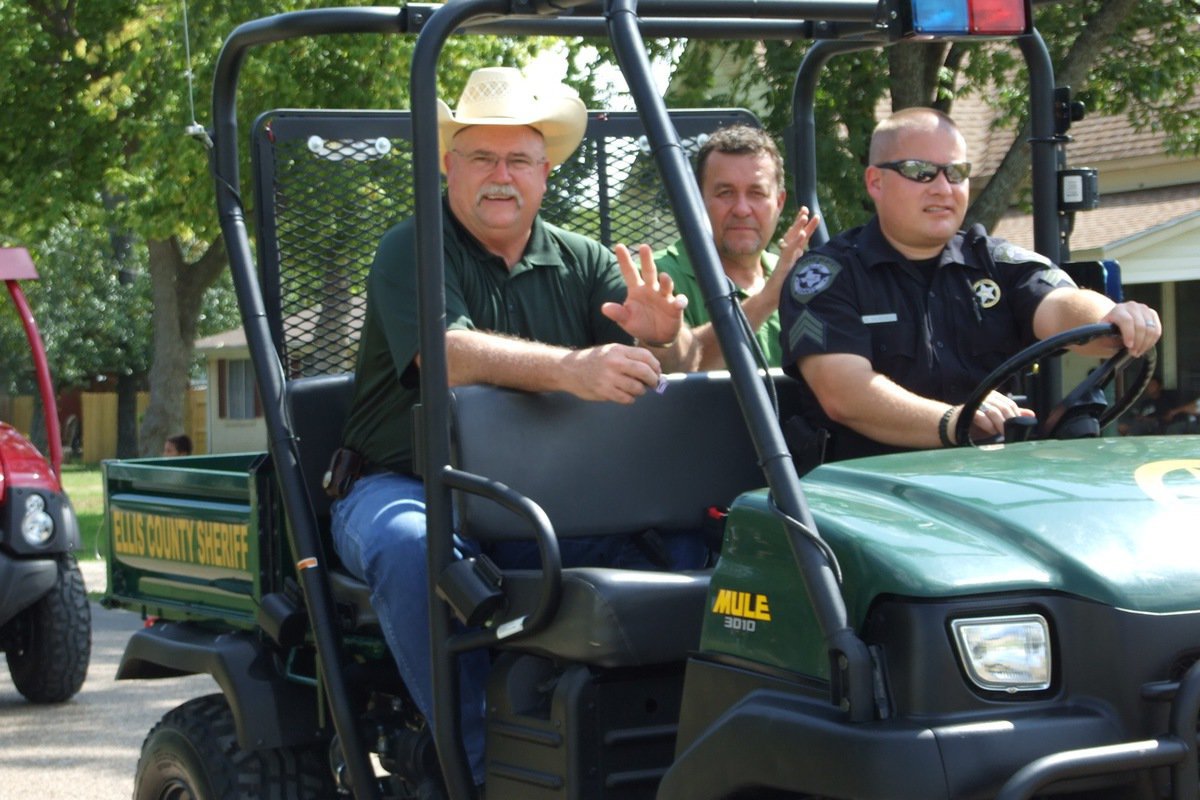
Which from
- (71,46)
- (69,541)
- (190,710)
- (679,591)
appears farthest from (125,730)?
(71,46)

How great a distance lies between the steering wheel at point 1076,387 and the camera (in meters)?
3.00

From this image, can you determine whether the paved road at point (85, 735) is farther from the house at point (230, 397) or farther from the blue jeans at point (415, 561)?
the house at point (230, 397)

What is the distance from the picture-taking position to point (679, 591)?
9.99 ft

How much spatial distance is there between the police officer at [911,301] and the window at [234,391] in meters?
43.3

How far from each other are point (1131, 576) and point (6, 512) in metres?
6.64

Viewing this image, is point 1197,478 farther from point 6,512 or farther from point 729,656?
point 6,512

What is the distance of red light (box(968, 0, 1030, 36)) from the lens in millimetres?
3080

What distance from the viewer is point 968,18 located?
10.1 ft

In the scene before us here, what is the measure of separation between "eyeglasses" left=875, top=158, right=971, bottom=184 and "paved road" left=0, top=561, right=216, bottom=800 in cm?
387

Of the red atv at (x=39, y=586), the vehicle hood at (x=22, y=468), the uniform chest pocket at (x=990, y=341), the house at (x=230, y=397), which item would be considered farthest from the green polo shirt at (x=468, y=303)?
the house at (x=230, y=397)

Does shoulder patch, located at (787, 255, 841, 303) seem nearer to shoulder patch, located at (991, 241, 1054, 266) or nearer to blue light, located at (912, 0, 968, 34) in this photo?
shoulder patch, located at (991, 241, 1054, 266)

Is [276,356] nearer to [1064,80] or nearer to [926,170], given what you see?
[926,170]

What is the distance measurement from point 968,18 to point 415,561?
1499 mm

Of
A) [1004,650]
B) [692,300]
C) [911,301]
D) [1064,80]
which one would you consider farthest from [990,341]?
[1064,80]
